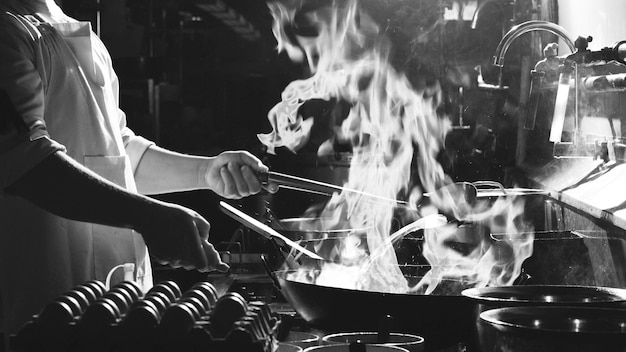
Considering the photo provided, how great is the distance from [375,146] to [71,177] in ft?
13.9

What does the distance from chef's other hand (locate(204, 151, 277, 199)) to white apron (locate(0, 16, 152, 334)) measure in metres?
0.26

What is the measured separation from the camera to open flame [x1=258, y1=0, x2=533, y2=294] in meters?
2.38

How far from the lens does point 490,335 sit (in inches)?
50.9

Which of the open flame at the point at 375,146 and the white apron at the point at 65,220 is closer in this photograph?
the white apron at the point at 65,220

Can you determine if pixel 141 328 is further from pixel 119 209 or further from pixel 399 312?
pixel 399 312

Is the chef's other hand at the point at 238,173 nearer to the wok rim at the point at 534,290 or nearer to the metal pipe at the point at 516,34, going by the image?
the wok rim at the point at 534,290

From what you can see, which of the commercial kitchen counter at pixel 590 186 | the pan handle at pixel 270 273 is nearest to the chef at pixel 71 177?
the pan handle at pixel 270 273

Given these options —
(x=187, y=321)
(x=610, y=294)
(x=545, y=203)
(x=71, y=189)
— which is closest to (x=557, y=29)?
(x=545, y=203)

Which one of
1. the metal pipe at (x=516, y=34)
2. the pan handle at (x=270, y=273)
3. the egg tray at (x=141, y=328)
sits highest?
the metal pipe at (x=516, y=34)

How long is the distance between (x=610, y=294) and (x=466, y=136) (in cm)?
405

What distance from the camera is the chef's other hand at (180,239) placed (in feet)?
5.12

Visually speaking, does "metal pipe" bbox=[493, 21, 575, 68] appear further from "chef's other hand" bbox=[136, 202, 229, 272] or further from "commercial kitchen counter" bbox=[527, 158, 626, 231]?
"chef's other hand" bbox=[136, 202, 229, 272]

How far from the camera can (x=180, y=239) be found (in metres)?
1.57

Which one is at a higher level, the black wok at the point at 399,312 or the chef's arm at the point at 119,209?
the chef's arm at the point at 119,209
